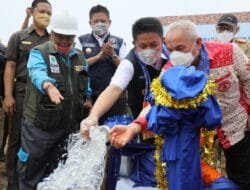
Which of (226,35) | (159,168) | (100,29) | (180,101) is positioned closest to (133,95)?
(159,168)

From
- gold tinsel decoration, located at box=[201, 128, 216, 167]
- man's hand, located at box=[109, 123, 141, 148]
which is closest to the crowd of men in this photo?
man's hand, located at box=[109, 123, 141, 148]

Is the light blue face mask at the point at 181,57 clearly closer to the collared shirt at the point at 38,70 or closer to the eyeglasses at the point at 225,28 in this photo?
the collared shirt at the point at 38,70

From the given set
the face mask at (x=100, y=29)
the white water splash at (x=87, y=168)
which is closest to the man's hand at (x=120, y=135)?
the white water splash at (x=87, y=168)

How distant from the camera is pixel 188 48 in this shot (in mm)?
2715

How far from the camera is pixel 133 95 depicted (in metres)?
3.38

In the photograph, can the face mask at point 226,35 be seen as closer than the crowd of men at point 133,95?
No

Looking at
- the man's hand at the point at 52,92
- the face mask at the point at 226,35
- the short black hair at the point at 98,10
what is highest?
the short black hair at the point at 98,10

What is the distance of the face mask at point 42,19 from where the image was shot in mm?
4555

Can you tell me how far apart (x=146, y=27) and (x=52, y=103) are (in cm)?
101

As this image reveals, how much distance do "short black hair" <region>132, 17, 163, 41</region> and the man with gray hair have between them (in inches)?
14.1

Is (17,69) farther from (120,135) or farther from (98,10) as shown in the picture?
(120,135)

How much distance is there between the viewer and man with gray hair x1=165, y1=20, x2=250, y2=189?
272 centimetres

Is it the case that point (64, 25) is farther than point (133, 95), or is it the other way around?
point (64, 25)

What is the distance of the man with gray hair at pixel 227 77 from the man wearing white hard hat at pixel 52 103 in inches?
48.7
